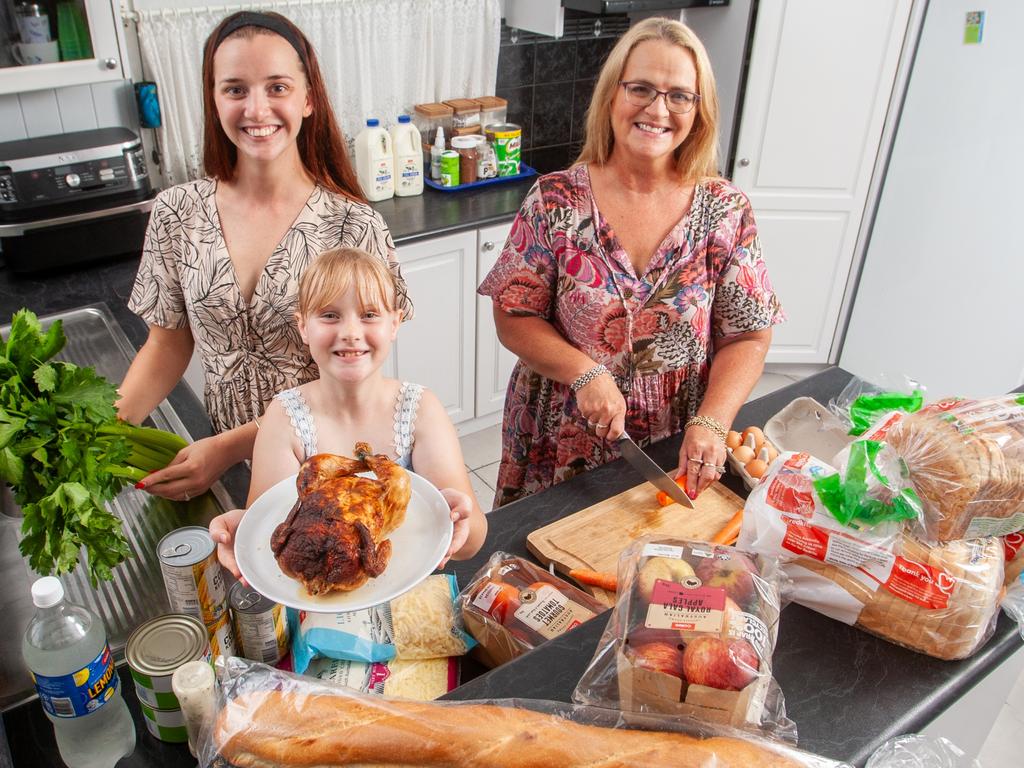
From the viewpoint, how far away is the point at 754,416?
1.57 meters

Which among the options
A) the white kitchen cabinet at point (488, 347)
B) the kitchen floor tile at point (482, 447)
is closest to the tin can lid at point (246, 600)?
the white kitchen cabinet at point (488, 347)

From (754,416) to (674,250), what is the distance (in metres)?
0.35

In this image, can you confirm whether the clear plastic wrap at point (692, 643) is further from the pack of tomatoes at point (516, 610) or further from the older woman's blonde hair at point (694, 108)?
the older woman's blonde hair at point (694, 108)

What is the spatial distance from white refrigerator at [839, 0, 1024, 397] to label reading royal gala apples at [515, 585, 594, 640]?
2328 mm

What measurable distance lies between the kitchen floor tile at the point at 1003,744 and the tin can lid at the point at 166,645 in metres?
1.93

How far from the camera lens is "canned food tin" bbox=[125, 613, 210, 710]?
2.84ft

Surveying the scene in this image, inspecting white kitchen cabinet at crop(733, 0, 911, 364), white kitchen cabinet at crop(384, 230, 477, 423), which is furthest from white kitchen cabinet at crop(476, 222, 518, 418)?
white kitchen cabinet at crop(733, 0, 911, 364)

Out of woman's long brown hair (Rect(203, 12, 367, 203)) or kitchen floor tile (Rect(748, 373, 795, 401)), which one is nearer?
woman's long brown hair (Rect(203, 12, 367, 203))

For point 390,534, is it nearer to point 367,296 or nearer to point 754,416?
point 367,296

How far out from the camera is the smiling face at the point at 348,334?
40.6 inches

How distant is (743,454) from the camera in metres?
1.39

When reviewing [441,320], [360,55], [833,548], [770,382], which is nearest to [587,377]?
[833,548]

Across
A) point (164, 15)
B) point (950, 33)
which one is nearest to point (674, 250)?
point (164, 15)

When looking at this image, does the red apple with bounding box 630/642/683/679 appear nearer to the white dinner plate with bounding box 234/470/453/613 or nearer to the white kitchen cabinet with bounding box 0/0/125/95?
the white dinner plate with bounding box 234/470/453/613
